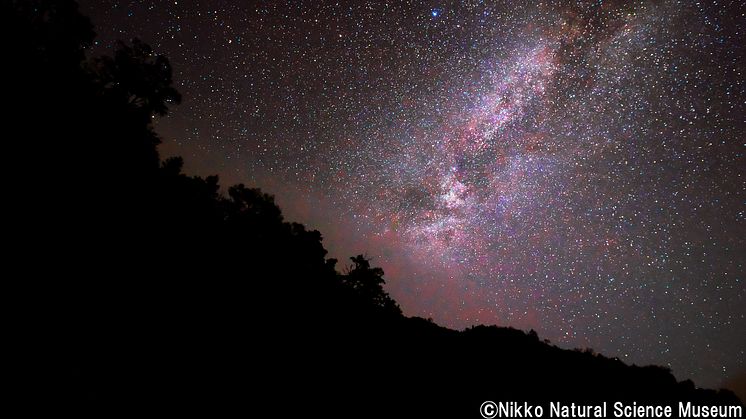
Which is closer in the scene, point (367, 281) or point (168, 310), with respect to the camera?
point (168, 310)

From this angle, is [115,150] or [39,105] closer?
[39,105]

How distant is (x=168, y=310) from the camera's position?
9188 millimetres

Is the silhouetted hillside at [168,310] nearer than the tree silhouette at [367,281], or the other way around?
the silhouetted hillside at [168,310]

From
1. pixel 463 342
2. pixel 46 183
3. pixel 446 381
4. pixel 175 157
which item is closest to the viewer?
pixel 46 183

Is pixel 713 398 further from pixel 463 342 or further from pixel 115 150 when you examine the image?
pixel 115 150

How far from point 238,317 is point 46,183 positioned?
6976 mm

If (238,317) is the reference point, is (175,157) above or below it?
A: above

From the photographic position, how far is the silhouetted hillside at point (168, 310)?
7.02 m

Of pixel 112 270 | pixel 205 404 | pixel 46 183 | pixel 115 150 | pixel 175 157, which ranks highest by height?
pixel 175 157

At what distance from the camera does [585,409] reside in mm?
12109

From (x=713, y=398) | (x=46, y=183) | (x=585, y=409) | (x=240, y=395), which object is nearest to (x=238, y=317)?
(x=240, y=395)

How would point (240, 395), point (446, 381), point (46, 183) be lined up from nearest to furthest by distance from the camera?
1. point (240, 395)
2. point (46, 183)
3. point (446, 381)

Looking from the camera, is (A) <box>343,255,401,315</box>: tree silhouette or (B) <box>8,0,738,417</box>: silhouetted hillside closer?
(B) <box>8,0,738,417</box>: silhouetted hillside

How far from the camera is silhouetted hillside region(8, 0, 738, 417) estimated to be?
702cm
